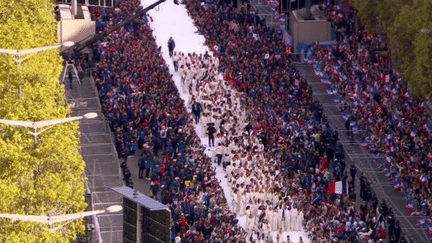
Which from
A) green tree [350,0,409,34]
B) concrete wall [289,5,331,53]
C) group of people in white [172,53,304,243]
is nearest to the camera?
group of people in white [172,53,304,243]

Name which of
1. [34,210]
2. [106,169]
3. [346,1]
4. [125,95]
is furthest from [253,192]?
[346,1]

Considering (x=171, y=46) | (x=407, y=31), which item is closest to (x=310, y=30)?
(x=171, y=46)

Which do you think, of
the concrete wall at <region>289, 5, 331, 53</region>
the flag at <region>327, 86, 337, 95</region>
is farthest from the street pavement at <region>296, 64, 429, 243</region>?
the concrete wall at <region>289, 5, 331, 53</region>

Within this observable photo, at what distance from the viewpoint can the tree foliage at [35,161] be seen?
6669 cm

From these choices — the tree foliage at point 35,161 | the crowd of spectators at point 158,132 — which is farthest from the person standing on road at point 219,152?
the tree foliage at point 35,161

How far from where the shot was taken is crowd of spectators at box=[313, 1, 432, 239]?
92750 mm

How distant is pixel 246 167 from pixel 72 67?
73.8ft

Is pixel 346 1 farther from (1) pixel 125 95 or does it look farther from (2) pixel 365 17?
(1) pixel 125 95

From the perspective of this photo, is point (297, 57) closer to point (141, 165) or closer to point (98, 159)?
point (98, 159)

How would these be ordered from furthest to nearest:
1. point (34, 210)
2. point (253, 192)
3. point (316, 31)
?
point (316, 31), point (253, 192), point (34, 210)

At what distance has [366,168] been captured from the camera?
324ft

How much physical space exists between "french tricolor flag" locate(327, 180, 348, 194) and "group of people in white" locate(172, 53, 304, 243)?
2679 millimetres

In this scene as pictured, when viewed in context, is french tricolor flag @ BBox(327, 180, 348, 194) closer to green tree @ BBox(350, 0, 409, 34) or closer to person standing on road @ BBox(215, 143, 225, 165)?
person standing on road @ BBox(215, 143, 225, 165)

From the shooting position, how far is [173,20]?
12606 cm
